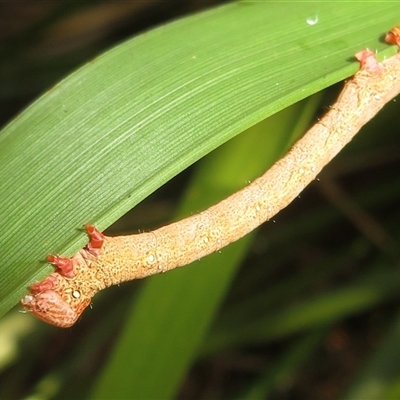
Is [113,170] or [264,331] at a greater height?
[264,331]

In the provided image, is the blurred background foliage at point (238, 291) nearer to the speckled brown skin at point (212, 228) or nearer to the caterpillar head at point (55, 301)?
the speckled brown skin at point (212, 228)

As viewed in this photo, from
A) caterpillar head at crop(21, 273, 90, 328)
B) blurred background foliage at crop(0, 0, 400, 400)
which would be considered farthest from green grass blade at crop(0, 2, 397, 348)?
blurred background foliage at crop(0, 0, 400, 400)

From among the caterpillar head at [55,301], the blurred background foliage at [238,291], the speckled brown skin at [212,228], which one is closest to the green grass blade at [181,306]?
the blurred background foliage at [238,291]

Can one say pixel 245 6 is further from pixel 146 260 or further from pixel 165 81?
pixel 146 260

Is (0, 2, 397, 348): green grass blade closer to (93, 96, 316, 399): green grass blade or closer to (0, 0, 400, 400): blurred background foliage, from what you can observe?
(0, 0, 400, 400): blurred background foliage

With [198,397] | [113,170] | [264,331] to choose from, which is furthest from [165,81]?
[198,397]
